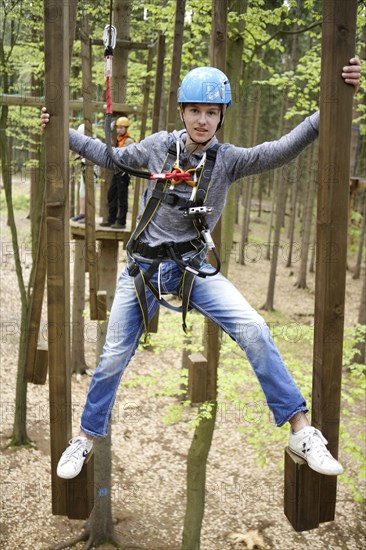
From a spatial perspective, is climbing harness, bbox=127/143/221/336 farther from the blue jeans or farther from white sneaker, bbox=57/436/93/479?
white sneaker, bbox=57/436/93/479

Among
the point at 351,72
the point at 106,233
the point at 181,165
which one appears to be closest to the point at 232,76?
the point at 106,233

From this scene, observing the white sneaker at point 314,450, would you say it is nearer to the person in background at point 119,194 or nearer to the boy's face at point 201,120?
the boy's face at point 201,120

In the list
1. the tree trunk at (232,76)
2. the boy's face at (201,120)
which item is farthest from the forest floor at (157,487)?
the boy's face at (201,120)

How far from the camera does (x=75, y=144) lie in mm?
3324

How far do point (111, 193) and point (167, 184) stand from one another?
393 centimetres

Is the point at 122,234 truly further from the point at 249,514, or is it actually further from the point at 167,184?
the point at 249,514

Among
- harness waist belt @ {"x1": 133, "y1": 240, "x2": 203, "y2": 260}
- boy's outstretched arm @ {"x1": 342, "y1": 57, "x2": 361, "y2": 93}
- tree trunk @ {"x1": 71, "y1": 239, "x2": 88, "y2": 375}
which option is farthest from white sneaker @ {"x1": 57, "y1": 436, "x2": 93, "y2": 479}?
tree trunk @ {"x1": 71, "y1": 239, "x2": 88, "y2": 375}

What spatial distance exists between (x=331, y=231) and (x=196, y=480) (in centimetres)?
564

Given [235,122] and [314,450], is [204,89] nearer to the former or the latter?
[314,450]

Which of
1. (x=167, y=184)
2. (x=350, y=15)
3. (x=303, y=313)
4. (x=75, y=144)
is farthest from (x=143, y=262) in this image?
(x=303, y=313)

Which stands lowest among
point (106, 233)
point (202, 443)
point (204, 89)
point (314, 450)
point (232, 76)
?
point (202, 443)

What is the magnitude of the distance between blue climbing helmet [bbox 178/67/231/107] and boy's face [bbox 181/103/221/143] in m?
0.05

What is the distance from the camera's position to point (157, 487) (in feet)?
30.5

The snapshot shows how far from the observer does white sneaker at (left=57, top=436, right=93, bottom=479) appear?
9.82 feet
